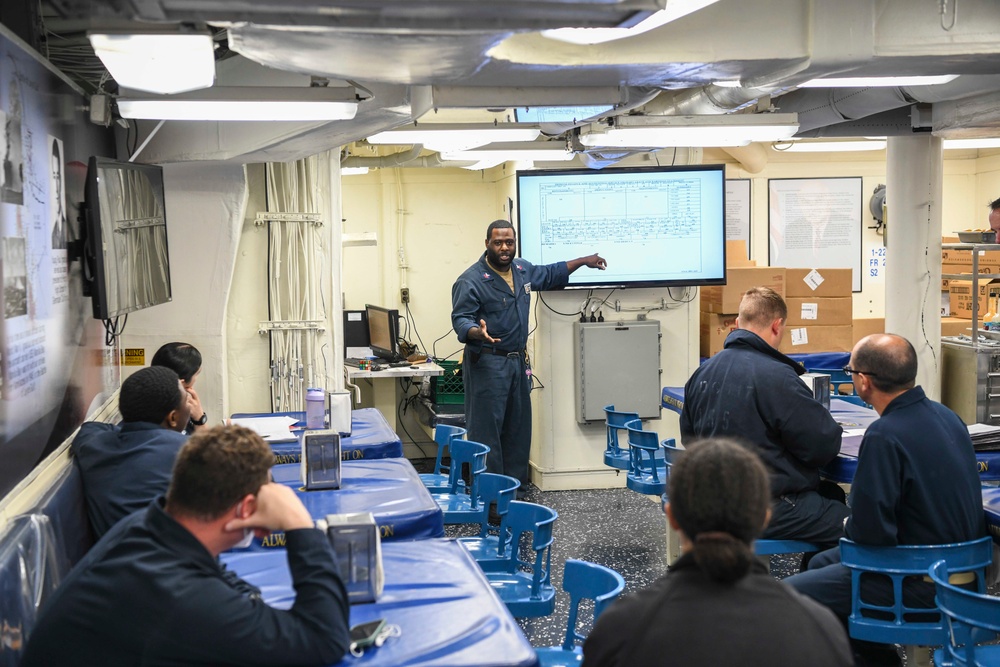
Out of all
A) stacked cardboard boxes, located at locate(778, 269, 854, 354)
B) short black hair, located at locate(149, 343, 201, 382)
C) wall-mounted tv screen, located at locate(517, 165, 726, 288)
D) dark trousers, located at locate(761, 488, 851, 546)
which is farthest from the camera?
stacked cardboard boxes, located at locate(778, 269, 854, 354)

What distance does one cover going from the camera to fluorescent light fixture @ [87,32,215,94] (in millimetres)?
2918

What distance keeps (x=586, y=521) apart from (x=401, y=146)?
325 cm

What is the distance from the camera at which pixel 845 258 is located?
1020cm

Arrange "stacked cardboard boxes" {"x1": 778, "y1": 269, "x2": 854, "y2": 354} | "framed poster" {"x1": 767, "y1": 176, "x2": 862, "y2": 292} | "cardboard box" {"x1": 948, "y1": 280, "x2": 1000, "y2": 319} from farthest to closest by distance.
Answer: "framed poster" {"x1": 767, "y1": 176, "x2": 862, "y2": 292}, "cardboard box" {"x1": 948, "y1": 280, "x2": 1000, "y2": 319}, "stacked cardboard boxes" {"x1": 778, "y1": 269, "x2": 854, "y2": 354}

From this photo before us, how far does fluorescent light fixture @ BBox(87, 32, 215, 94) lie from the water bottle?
1614mm

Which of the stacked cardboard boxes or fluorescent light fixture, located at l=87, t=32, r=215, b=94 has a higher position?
fluorescent light fixture, located at l=87, t=32, r=215, b=94

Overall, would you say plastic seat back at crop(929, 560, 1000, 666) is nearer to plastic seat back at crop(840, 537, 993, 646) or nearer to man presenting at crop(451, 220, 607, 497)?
plastic seat back at crop(840, 537, 993, 646)

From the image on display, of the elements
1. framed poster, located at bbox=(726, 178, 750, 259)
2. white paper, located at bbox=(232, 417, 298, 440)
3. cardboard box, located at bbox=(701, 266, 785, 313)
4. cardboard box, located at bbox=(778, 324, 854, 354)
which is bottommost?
white paper, located at bbox=(232, 417, 298, 440)

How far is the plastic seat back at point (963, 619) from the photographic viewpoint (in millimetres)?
2594

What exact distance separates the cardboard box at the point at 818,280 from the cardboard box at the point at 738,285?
0.08 m

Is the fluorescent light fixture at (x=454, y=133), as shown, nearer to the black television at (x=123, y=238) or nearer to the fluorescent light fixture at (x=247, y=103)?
the fluorescent light fixture at (x=247, y=103)

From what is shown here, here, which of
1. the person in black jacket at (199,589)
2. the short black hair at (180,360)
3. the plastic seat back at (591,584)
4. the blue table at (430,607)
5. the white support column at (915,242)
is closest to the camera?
the person in black jacket at (199,589)

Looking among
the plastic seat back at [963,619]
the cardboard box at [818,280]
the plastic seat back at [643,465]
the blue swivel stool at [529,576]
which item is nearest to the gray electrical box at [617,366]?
the cardboard box at [818,280]

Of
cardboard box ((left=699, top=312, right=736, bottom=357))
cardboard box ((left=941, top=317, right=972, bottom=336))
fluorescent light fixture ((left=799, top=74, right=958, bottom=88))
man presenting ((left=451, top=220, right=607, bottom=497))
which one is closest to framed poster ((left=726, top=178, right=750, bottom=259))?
cardboard box ((left=941, top=317, right=972, bottom=336))
